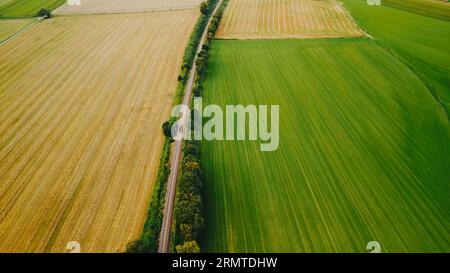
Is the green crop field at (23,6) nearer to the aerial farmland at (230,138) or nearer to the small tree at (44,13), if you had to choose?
the small tree at (44,13)

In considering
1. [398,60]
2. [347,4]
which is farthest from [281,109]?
[347,4]

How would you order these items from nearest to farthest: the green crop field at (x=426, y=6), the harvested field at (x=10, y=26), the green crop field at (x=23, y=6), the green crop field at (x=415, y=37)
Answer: the green crop field at (x=415, y=37) → the harvested field at (x=10, y=26) → the green crop field at (x=426, y=6) → the green crop field at (x=23, y=6)

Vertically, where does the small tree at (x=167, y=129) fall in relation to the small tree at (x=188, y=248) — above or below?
above

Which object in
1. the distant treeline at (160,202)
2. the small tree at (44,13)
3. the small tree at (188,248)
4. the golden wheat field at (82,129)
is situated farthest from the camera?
the small tree at (44,13)

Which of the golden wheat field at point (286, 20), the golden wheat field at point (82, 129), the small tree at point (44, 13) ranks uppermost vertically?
the small tree at point (44, 13)

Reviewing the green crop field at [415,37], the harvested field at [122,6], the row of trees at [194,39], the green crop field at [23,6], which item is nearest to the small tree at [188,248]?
the row of trees at [194,39]
